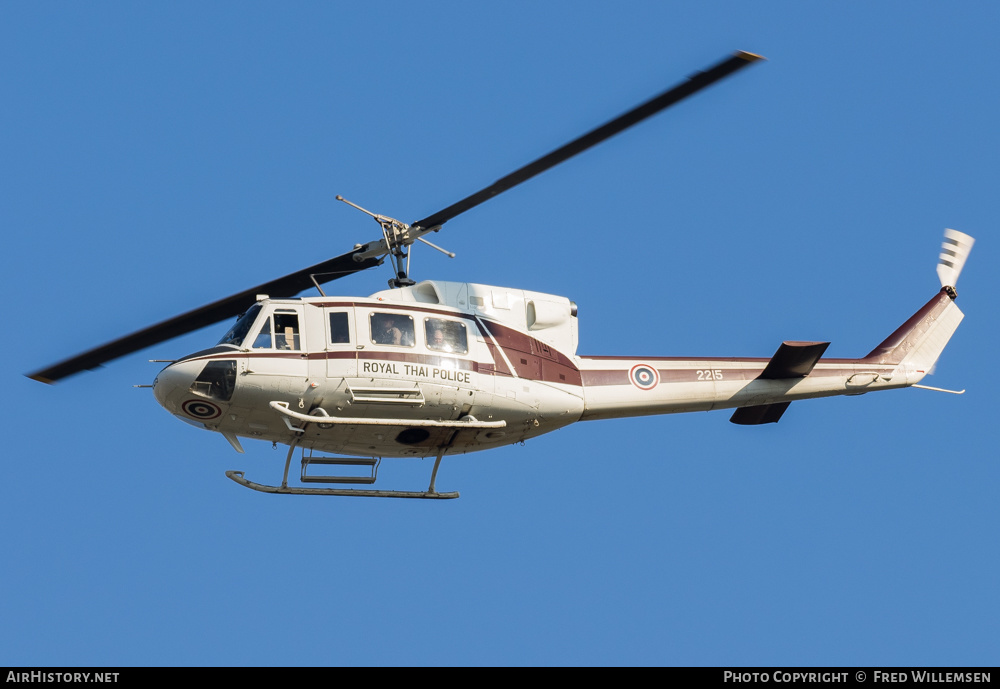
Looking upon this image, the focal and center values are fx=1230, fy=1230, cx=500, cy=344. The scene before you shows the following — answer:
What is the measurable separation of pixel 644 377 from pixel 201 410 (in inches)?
296

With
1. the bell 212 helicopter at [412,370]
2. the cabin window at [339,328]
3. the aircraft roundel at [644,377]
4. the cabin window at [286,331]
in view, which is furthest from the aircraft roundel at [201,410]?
the aircraft roundel at [644,377]

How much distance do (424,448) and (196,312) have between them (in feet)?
14.5

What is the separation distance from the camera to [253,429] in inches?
740

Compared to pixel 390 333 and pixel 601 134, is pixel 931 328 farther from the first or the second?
pixel 390 333

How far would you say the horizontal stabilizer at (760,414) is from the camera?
74.4ft

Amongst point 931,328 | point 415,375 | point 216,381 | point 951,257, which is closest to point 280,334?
point 216,381

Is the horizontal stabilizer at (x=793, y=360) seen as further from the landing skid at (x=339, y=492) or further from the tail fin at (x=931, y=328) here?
the landing skid at (x=339, y=492)

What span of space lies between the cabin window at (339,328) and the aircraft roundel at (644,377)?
516cm

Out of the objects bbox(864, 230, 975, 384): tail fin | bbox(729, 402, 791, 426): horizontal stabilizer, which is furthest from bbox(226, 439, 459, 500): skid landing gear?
bbox(864, 230, 975, 384): tail fin

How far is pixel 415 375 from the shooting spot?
61.8ft

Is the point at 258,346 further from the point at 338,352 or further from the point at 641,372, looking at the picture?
the point at 641,372

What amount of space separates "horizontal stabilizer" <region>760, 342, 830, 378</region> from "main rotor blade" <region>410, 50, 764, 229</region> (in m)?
6.40
